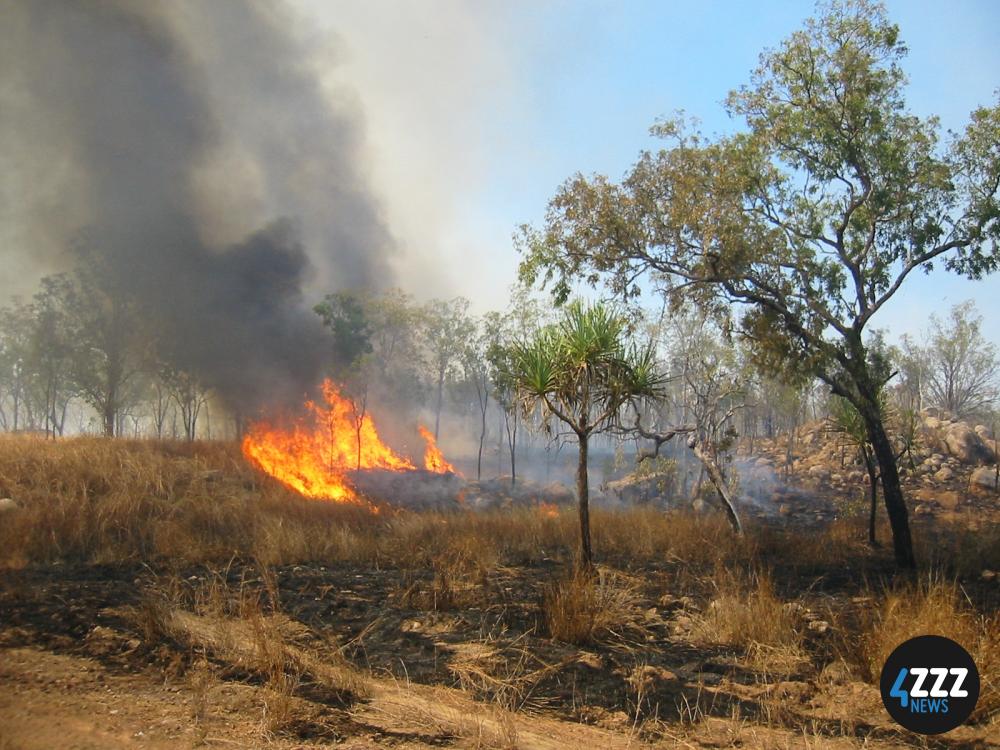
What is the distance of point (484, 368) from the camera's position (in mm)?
42375

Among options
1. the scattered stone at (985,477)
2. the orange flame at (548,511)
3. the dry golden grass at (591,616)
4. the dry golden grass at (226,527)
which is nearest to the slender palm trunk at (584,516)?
the dry golden grass at (591,616)

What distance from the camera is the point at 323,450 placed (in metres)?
24.6

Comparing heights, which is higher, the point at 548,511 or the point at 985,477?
Answer: the point at 985,477

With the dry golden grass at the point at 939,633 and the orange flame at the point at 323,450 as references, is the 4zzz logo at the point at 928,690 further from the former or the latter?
the orange flame at the point at 323,450

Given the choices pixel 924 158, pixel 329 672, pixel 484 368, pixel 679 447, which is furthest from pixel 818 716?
pixel 679 447

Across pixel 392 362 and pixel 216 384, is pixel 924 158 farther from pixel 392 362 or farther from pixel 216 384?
pixel 392 362

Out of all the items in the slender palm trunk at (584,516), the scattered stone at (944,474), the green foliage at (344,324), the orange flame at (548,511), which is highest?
the green foliage at (344,324)

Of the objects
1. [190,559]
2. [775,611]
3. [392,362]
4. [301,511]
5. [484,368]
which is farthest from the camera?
[392,362]

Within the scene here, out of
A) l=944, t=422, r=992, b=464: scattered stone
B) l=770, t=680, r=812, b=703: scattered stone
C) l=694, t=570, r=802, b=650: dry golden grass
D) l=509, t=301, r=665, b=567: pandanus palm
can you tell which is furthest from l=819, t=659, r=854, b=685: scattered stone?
l=944, t=422, r=992, b=464: scattered stone

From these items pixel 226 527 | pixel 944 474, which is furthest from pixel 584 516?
pixel 944 474

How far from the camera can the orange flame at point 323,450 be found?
2064 cm

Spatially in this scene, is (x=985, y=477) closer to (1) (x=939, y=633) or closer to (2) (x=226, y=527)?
(1) (x=939, y=633)

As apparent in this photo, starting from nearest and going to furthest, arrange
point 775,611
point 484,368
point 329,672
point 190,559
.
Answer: point 329,672 → point 775,611 → point 190,559 → point 484,368

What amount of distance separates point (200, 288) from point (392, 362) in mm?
21255
